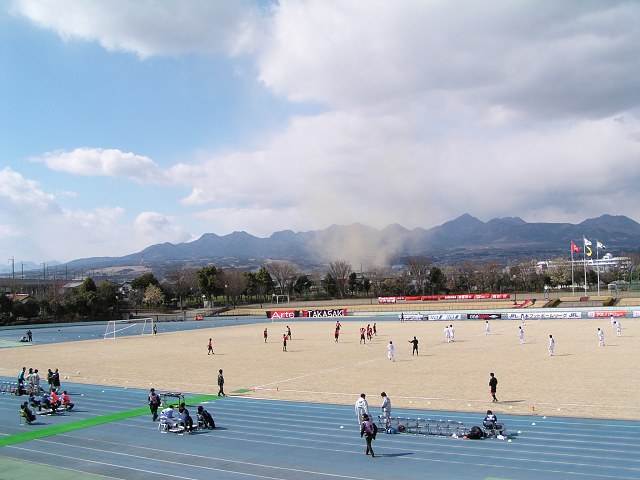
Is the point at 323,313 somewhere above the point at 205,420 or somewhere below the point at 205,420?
below

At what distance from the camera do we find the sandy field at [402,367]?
69.8 feet

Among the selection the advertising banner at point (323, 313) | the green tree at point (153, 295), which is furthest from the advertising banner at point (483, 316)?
the green tree at point (153, 295)

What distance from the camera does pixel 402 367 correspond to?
3061cm

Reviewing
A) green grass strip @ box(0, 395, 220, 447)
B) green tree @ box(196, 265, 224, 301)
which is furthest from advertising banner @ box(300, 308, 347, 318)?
green grass strip @ box(0, 395, 220, 447)

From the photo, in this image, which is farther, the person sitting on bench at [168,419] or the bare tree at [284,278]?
the bare tree at [284,278]

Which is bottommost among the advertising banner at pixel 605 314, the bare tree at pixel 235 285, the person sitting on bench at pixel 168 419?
the advertising banner at pixel 605 314

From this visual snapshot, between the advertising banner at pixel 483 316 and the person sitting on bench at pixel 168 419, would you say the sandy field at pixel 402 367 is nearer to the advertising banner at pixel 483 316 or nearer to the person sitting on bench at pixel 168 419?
the person sitting on bench at pixel 168 419

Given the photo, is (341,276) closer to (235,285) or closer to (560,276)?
(235,285)

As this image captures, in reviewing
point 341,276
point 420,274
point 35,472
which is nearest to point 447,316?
point 35,472

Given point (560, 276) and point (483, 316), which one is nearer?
point (483, 316)

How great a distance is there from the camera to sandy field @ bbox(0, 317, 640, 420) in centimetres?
2128

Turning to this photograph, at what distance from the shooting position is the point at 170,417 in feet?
59.7

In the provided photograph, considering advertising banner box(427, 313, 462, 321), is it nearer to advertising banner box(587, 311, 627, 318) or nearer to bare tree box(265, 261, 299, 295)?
advertising banner box(587, 311, 627, 318)

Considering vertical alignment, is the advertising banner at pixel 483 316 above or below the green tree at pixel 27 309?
below
